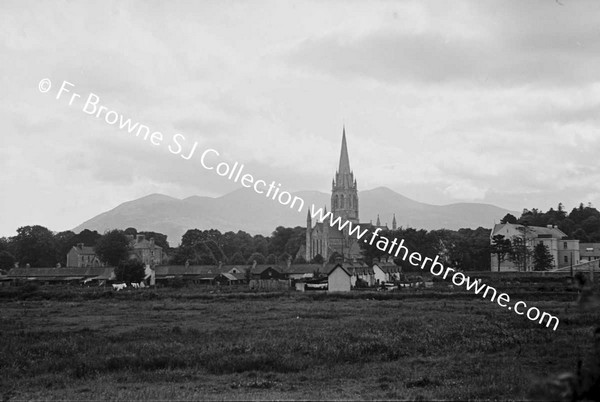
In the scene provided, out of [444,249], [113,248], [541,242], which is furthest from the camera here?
[444,249]

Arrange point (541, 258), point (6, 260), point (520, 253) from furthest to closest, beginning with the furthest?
→ point (6, 260) < point (520, 253) < point (541, 258)

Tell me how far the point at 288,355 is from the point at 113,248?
9638 cm

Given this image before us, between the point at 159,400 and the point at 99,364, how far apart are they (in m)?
5.93

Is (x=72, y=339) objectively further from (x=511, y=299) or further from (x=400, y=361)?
(x=511, y=299)

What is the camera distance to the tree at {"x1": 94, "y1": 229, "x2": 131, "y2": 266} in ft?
361

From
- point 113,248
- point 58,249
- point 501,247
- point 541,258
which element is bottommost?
point 58,249

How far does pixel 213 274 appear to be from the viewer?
96000 mm

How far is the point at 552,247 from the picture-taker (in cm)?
10062

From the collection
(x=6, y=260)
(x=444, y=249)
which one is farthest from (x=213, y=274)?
(x=6, y=260)

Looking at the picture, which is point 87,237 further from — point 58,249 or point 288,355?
point 288,355

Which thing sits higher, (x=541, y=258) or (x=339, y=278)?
(x=541, y=258)

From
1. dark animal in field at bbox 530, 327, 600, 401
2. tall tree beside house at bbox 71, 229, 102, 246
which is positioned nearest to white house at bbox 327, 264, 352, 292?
dark animal in field at bbox 530, 327, 600, 401

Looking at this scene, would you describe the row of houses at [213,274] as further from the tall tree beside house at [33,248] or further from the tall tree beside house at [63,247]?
the tall tree beside house at [63,247]

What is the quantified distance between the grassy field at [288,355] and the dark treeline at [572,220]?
94.1m
